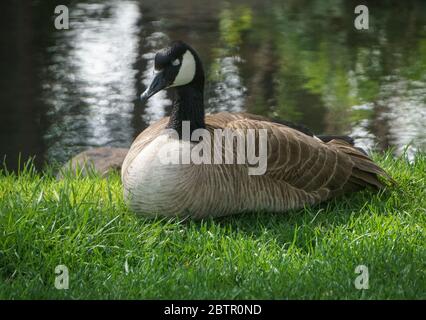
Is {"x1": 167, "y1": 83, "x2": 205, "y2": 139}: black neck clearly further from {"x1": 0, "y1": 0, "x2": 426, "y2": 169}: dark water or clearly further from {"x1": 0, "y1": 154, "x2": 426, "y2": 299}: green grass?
{"x1": 0, "y1": 0, "x2": 426, "y2": 169}: dark water

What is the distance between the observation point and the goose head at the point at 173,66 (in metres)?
5.48

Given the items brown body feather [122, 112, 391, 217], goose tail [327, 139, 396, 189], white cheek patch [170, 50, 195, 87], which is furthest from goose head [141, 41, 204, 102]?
goose tail [327, 139, 396, 189]

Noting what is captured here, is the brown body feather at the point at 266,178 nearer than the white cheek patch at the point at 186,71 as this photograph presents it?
Yes

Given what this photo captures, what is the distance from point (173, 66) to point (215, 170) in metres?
0.76

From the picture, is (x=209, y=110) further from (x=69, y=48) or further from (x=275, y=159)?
(x=275, y=159)

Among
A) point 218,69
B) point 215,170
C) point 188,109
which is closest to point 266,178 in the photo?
point 215,170

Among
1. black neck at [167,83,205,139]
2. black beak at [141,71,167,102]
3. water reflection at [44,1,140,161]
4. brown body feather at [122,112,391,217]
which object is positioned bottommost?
water reflection at [44,1,140,161]

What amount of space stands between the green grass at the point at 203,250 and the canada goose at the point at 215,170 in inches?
5.0

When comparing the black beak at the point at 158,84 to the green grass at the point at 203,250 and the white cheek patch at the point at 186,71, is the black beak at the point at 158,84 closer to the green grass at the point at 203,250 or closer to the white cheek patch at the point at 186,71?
the white cheek patch at the point at 186,71

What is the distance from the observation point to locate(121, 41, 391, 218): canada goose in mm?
5398

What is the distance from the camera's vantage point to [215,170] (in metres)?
5.49

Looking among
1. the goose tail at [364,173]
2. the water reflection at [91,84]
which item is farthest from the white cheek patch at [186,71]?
the water reflection at [91,84]

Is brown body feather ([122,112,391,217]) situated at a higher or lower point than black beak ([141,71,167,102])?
lower

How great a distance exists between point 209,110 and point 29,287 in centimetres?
590
